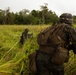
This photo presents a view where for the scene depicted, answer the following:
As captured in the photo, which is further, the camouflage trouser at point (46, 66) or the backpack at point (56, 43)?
the camouflage trouser at point (46, 66)

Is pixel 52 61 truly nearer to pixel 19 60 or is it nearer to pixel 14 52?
pixel 19 60

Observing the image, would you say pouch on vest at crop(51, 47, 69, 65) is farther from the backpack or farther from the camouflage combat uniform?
the camouflage combat uniform

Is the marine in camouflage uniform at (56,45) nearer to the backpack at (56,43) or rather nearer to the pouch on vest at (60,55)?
the backpack at (56,43)

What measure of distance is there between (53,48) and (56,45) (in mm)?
83

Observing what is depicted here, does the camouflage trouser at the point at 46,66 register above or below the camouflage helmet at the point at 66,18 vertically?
below

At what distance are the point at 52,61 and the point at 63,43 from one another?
0.33 metres

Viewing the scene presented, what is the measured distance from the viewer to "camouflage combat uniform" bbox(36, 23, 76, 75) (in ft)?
13.8

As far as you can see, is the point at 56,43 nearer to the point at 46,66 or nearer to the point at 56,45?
the point at 56,45

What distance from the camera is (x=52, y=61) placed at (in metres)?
4.33

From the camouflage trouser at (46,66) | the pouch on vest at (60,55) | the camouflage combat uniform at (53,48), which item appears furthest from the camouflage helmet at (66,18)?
the camouflage trouser at (46,66)

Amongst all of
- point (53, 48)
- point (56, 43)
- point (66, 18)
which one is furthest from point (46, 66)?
point (66, 18)

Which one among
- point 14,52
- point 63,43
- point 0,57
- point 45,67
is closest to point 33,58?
point 45,67

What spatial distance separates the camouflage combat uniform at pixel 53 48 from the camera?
4203 millimetres

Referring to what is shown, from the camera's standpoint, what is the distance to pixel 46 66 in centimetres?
449
